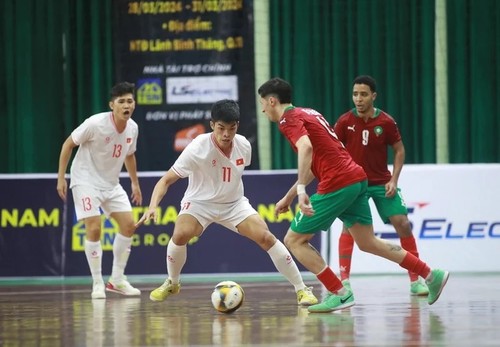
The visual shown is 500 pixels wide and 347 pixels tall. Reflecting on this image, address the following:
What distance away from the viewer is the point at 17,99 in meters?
16.5

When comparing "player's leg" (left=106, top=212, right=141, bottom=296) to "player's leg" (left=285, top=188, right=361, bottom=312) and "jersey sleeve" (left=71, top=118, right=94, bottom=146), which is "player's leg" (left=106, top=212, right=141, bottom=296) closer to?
"jersey sleeve" (left=71, top=118, right=94, bottom=146)

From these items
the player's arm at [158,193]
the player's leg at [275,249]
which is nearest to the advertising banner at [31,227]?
the player's leg at [275,249]

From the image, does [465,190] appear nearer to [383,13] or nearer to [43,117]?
[383,13]

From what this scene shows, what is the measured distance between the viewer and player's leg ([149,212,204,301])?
9000 mm

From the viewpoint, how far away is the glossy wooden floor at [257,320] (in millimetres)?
6531

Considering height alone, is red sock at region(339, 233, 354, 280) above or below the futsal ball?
above

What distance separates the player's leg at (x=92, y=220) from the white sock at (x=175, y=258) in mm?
1564

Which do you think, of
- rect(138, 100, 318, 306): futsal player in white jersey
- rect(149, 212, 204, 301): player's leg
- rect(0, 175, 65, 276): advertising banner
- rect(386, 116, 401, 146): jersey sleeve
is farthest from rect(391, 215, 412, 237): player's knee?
rect(0, 175, 65, 276): advertising banner

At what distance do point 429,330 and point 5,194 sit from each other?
7809mm

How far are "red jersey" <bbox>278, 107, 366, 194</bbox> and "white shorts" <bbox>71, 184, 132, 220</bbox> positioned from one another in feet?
10.4

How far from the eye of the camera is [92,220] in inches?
421

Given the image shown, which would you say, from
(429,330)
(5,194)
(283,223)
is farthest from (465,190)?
(429,330)

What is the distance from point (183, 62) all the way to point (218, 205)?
7198mm

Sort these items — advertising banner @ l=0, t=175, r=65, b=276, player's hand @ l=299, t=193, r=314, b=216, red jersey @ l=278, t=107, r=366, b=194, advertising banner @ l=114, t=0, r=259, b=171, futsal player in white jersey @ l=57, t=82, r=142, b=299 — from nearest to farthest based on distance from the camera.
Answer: player's hand @ l=299, t=193, r=314, b=216, red jersey @ l=278, t=107, r=366, b=194, futsal player in white jersey @ l=57, t=82, r=142, b=299, advertising banner @ l=0, t=175, r=65, b=276, advertising banner @ l=114, t=0, r=259, b=171
